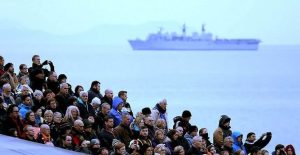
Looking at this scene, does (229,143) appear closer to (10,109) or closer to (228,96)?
(10,109)

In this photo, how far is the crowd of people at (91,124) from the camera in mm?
16688

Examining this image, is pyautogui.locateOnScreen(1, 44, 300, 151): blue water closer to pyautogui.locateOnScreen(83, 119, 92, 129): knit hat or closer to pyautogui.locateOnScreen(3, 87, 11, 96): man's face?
pyautogui.locateOnScreen(3, 87, 11, 96): man's face

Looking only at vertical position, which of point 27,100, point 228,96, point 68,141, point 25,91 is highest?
point 228,96

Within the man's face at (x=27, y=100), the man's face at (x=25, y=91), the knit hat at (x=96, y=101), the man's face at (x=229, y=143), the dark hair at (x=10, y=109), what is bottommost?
the man's face at (x=229, y=143)

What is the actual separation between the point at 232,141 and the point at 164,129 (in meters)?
1.18

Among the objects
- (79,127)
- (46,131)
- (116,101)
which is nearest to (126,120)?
(79,127)

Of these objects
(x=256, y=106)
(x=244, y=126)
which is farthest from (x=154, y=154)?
(x=256, y=106)

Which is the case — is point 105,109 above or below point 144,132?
above

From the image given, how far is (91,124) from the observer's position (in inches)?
713

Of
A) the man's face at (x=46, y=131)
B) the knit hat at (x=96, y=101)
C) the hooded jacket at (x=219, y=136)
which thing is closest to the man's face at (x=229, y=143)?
the hooded jacket at (x=219, y=136)

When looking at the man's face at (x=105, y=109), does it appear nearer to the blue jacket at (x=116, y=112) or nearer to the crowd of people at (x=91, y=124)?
the crowd of people at (x=91, y=124)

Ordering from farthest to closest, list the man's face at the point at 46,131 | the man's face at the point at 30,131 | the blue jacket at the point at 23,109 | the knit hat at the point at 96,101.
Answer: the knit hat at the point at 96,101
the blue jacket at the point at 23,109
the man's face at the point at 46,131
the man's face at the point at 30,131

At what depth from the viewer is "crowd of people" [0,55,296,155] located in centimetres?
1669

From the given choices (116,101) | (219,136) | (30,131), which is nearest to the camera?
(30,131)
